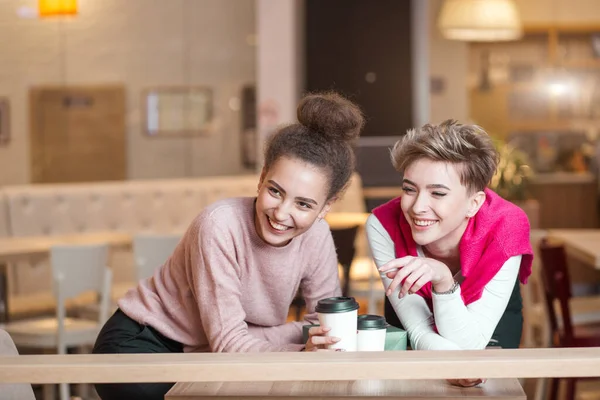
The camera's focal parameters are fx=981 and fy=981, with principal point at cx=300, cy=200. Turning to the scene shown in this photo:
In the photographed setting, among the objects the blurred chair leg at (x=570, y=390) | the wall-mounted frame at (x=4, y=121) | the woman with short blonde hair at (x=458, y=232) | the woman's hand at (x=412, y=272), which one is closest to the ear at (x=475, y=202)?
the woman with short blonde hair at (x=458, y=232)

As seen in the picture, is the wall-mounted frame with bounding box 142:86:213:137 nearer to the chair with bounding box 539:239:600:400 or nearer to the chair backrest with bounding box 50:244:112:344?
the chair backrest with bounding box 50:244:112:344

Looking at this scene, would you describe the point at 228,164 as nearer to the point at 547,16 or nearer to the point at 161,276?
the point at 547,16

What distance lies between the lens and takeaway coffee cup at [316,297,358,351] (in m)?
2.07

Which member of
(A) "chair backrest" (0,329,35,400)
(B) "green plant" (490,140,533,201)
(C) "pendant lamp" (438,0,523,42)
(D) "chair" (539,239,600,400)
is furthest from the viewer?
(C) "pendant lamp" (438,0,523,42)

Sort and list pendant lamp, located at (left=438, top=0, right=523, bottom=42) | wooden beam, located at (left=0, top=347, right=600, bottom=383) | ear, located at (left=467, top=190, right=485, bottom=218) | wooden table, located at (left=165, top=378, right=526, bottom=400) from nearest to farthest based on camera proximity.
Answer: wooden beam, located at (left=0, top=347, right=600, bottom=383) < wooden table, located at (left=165, top=378, right=526, bottom=400) < ear, located at (left=467, top=190, right=485, bottom=218) < pendant lamp, located at (left=438, top=0, right=523, bottom=42)

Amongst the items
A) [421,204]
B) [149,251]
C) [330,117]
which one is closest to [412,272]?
[421,204]

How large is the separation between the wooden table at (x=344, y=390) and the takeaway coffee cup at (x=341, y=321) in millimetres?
95

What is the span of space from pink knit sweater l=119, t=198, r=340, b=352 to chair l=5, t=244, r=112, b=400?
7.23 feet

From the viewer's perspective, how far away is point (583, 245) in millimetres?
5137

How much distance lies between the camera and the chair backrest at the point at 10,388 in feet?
6.65

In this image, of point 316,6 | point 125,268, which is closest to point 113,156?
point 125,268

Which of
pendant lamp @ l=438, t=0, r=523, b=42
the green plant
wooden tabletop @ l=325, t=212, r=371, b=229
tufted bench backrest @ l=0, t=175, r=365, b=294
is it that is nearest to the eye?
wooden tabletop @ l=325, t=212, r=371, b=229

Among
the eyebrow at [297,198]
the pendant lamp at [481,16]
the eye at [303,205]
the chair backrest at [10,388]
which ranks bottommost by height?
the chair backrest at [10,388]

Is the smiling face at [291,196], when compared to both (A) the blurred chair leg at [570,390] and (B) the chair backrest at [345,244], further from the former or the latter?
(B) the chair backrest at [345,244]
